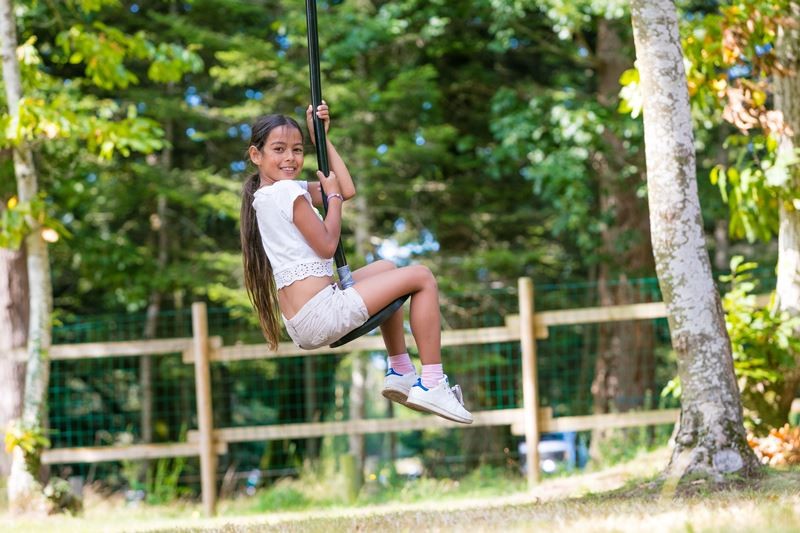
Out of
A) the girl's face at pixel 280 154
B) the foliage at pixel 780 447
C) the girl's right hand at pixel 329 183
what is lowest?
→ the foliage at pixel 780 447

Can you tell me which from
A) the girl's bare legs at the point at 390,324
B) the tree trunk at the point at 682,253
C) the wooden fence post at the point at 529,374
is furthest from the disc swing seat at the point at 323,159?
the wooden fence post at the point at 529,374

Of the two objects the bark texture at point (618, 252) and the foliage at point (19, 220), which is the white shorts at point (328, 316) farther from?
the bark texture at point (618, 252)

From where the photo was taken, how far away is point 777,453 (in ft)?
22.7

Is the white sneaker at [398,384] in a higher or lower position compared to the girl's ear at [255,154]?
lower

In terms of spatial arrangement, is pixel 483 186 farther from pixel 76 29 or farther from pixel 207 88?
pixel 76 29

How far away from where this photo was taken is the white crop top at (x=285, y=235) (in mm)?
4484

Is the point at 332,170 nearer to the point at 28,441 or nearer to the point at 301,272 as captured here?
the point at 301,272

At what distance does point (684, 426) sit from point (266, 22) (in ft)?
32.5

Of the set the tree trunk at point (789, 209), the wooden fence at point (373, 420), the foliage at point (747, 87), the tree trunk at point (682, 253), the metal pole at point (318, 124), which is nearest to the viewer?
the metal pole at point (318, 124)

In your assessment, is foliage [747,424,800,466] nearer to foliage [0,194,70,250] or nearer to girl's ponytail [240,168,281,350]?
girl's ponytail [240,168,281,350]

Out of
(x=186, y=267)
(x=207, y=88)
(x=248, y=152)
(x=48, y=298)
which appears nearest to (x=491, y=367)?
(x=186, y=267)

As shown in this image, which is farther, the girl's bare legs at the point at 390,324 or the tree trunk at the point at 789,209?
the tree trunk at the point at 789,209

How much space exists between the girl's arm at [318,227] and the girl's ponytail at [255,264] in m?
0.40

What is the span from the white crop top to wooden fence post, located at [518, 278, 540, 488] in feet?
13.6
